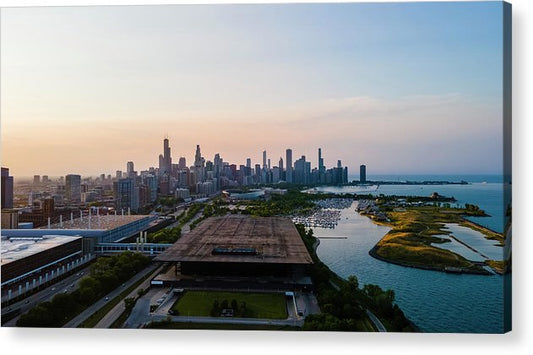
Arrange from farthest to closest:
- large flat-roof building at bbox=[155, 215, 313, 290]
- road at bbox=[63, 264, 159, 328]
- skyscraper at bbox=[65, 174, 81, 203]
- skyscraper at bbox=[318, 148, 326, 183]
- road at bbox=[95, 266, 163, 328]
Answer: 1. skyscraper at bbox=[65, 174, 81, 203]
2. skyscraper at bbox=[318, 148, 326, 183]
3. large flat-roof building at bbox=[155, 215, 313, 290]
4. road at bbox=[63, 264, 159, 328]
5. road at bbox=[95, 266, 163, 328]

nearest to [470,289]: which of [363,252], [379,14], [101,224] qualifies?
[363,252]

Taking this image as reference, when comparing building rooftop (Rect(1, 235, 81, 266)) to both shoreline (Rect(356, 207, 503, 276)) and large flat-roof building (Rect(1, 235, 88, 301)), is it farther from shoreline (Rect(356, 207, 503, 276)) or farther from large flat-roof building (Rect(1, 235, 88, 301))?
shoreline (Rect(356, 207, 503, 276))

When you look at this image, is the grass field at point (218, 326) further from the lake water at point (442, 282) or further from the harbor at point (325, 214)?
the harbor at point (325, 214)

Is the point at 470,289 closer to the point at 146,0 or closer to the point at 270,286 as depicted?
the point at 270,286

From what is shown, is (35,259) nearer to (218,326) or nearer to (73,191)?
(218,326)

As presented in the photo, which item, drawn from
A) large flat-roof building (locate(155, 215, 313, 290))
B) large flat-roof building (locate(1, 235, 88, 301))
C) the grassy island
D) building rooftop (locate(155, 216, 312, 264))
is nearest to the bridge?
large flat-roof building (locate(1, 235, 88, 301))

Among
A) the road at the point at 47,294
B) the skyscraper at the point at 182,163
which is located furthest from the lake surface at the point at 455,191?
the road at the point at 47,294
